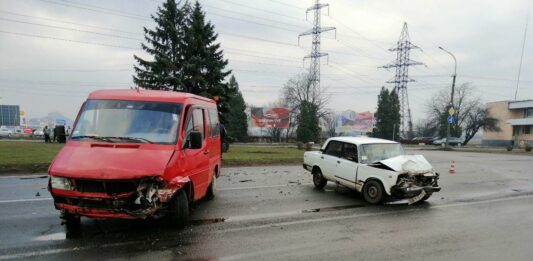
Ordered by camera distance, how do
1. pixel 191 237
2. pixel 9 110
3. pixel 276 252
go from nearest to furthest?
pixel 276 252, pixel 191 237, pixel 9 110

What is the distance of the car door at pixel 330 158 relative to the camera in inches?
427

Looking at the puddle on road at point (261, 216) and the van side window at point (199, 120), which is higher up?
the van side window at point (199, 120)

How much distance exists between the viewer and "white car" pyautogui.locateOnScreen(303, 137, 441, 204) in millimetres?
9086

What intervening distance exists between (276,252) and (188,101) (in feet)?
11.0

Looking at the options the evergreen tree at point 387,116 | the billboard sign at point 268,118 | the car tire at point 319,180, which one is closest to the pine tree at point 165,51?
the car tire at point 319,180

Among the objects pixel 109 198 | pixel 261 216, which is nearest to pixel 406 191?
pixel 261 216

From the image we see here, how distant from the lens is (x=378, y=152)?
10.1 metres

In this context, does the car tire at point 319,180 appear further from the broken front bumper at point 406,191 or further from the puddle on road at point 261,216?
the broken front bumper at point 406,191

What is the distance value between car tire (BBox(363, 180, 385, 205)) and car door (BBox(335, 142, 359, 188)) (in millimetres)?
467

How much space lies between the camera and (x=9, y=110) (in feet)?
274

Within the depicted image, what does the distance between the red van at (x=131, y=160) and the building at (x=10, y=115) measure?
90.9 meters

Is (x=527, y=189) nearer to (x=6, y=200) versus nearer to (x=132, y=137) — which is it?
(x=132, y=137)

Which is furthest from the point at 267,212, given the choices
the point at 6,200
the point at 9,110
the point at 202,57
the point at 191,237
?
the point at 9,110

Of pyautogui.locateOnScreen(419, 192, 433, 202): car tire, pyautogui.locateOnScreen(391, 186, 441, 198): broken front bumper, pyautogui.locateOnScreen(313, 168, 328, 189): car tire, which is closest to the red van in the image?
pyautogui.locateOnScreen(391, 186, 441, 198): broken front bumper
